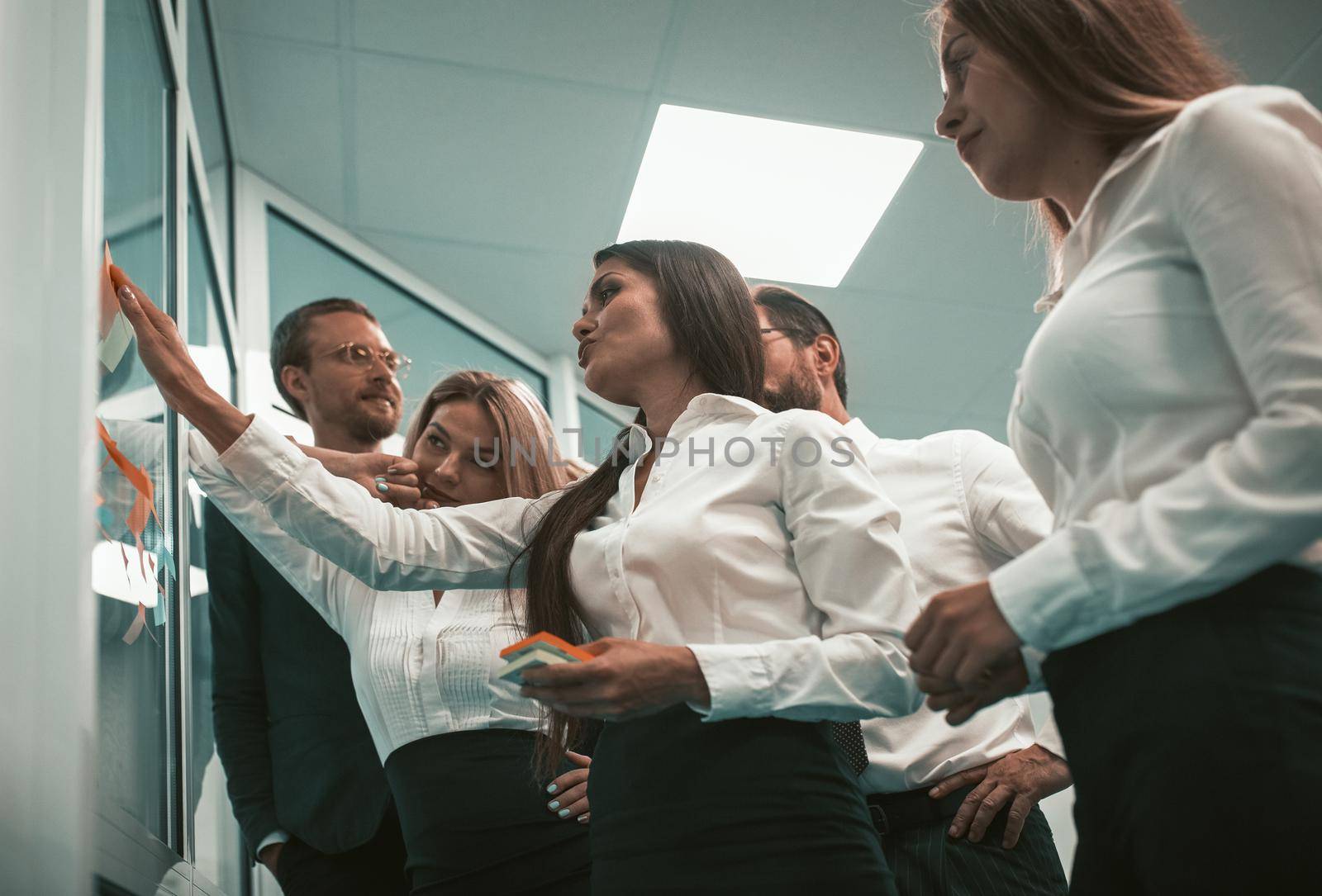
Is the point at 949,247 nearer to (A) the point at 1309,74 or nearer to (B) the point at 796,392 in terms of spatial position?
(A) the point at 1309,74

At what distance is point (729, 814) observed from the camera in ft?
3.39

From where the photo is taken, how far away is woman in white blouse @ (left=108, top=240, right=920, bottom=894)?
103cm

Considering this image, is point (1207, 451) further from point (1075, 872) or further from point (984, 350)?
point (984, 350)

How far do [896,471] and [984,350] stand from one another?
267 cm

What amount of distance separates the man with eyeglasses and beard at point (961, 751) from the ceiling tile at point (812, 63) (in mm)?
1540

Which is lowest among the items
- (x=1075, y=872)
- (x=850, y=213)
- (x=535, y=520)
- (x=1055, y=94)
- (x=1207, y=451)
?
(x=1075, y=872)

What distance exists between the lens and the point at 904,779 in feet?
4.73

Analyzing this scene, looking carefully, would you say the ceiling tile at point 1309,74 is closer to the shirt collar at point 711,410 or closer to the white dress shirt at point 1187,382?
the shirt collar at point 711,410

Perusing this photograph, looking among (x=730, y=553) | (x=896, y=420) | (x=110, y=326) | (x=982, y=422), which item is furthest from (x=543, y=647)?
(x=982, y=422)

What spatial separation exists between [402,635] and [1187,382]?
1.14 m

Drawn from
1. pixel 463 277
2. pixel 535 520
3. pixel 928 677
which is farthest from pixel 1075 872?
pixel 463 277

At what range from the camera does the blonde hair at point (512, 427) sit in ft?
6.11

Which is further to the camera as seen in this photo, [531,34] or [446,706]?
[531,34]

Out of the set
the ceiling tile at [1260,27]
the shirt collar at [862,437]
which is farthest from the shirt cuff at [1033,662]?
the ceiling tile at [1260,27]
